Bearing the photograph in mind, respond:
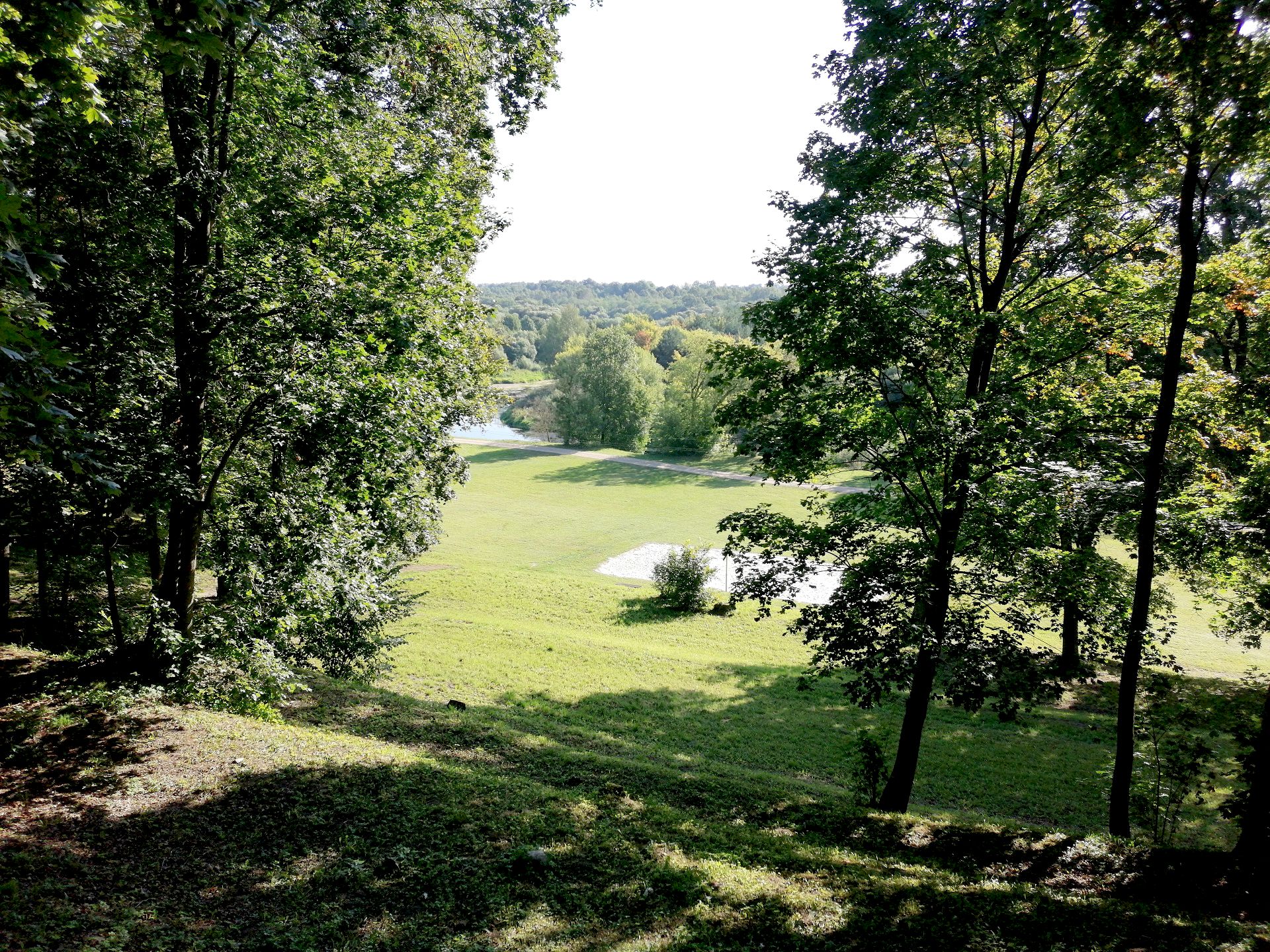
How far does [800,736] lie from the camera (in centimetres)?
1494

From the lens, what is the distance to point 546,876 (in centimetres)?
612

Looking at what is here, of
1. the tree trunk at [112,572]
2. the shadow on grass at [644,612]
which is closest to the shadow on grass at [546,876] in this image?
the tree trunk at [112,572]

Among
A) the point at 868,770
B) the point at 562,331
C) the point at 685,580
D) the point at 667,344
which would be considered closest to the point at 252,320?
the point at 868,770

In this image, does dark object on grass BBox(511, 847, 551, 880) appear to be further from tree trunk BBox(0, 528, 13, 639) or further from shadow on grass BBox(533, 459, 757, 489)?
shadow on grass BBox(533, 459, 757, 489)

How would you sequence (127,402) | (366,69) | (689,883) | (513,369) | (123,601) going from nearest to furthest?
(689,883) < (127,402) < (366,69) < (123,601) < (513,369)

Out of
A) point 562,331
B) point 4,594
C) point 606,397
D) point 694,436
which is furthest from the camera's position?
point 562,331

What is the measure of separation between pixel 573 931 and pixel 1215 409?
13380mm

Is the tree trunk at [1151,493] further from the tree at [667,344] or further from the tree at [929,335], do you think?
the tree at [667,344]

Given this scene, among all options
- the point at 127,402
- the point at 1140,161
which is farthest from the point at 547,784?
the point at 1140,161

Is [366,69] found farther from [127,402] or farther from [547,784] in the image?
[547,784]

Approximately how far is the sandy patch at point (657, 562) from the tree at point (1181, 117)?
60.0ft

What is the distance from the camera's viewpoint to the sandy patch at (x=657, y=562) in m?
28.4

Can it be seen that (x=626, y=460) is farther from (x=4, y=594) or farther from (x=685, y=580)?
(x=4, y=594)

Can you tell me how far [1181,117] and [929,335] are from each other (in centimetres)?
346
